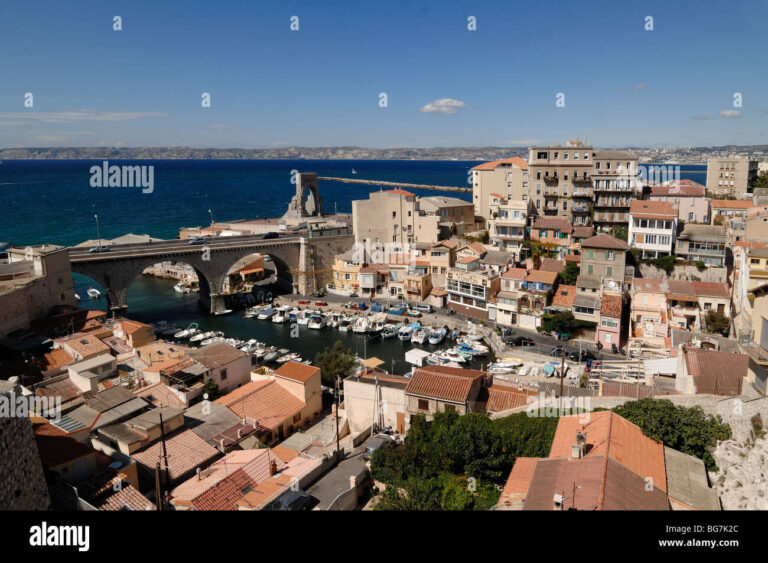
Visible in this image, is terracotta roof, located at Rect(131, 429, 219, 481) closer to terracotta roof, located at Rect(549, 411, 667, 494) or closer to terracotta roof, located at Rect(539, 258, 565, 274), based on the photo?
terracotta roof, located at Rect(549, 411, 667, 494)

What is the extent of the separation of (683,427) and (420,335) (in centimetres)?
2041

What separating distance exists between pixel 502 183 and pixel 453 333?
61.6 feet

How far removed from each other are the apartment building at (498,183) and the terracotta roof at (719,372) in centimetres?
2799

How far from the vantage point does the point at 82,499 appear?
11.6 metres

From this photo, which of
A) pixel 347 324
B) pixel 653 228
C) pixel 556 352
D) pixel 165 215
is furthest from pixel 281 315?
pixel 165 215

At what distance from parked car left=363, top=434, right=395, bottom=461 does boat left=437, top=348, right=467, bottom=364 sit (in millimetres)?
12002

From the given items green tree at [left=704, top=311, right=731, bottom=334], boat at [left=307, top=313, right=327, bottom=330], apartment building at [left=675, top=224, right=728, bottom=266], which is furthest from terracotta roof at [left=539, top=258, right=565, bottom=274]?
boat at [left=307, top=313, right=327, bottom=330]

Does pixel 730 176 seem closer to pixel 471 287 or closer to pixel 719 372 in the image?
pixel 471 287

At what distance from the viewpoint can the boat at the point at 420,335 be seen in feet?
107

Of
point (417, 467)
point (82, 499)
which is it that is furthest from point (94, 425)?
point (417, 467)

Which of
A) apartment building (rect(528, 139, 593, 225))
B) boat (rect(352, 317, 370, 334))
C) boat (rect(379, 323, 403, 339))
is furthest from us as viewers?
apartment building (rect(528, 139, 593, 225))

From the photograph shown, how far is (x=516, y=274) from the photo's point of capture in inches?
1350

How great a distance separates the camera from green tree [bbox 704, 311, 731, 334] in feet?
86.3

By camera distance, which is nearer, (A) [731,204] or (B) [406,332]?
(B) [406,332]
